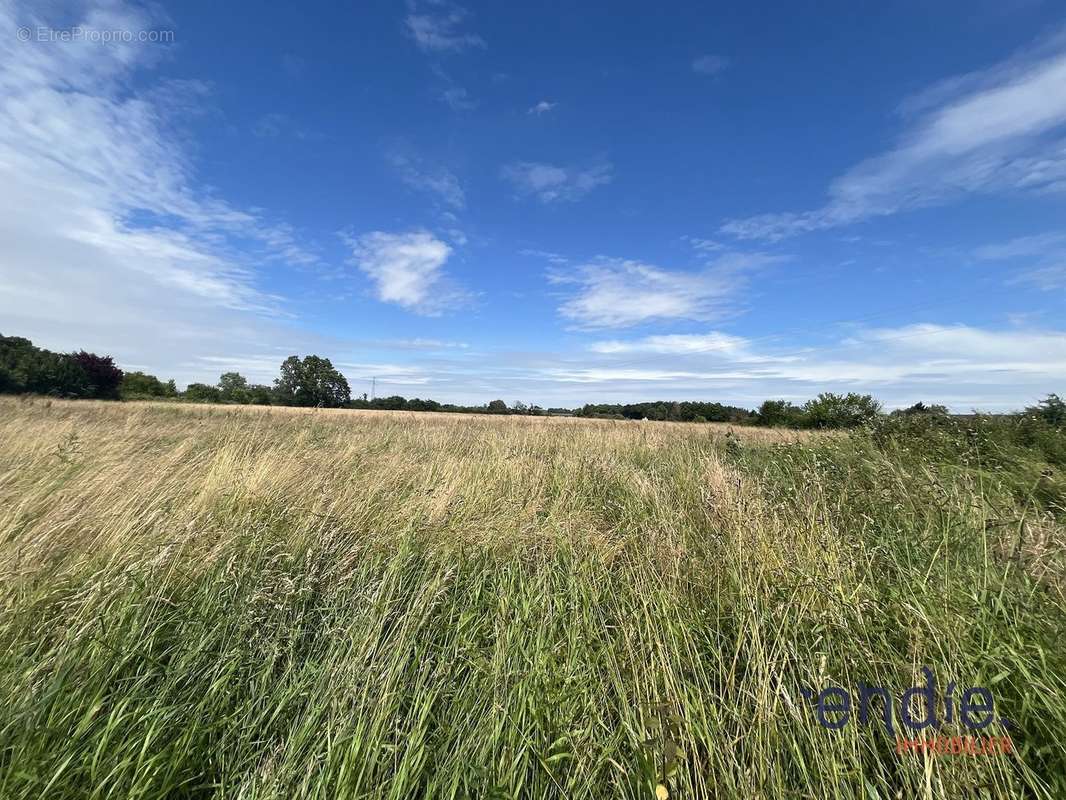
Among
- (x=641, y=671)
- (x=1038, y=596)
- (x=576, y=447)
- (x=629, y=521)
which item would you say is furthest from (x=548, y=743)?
(x=576, y=447)

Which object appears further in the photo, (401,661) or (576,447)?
(576,447)

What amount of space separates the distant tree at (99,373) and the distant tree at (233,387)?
15.5 metres

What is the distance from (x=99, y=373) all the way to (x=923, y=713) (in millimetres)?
61933

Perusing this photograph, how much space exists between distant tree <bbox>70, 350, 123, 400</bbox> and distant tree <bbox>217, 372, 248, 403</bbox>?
15.5 metres

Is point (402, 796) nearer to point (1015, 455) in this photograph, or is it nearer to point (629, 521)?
point (629, 521)

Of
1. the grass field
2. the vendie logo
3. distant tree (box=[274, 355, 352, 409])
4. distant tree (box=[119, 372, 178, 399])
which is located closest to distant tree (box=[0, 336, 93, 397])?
distant tree (box=[119, 372, 178, 399])

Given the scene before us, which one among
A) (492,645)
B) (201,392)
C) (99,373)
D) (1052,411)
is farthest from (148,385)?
(1052,411)

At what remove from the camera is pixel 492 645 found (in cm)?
246

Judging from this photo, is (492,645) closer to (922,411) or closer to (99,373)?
(922,411)

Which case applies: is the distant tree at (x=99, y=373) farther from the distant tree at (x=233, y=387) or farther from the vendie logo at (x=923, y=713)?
the vendie logo at (x=923, y=713)

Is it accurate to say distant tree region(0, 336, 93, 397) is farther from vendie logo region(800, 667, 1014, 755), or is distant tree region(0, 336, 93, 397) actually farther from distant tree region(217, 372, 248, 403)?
vendie logo region(800, 667, 1014, 755)

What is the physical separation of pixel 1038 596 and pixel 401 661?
3.68 meters

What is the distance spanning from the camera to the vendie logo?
161cm

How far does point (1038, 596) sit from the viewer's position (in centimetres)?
227
